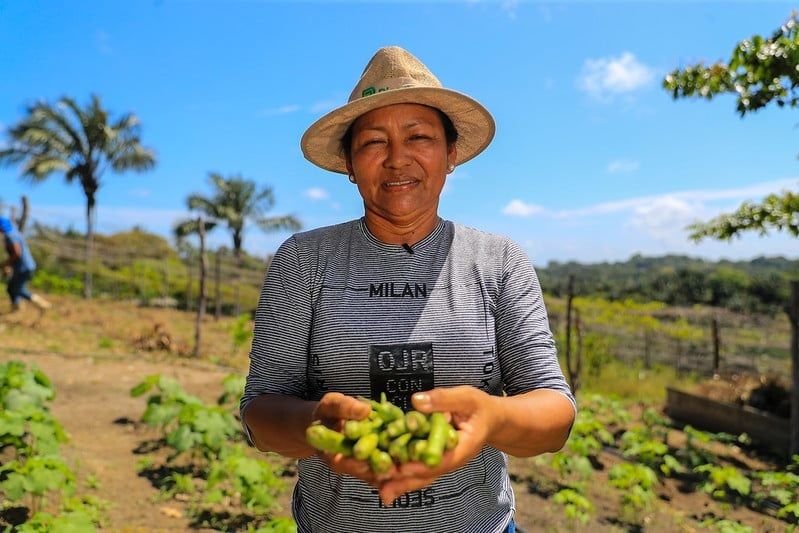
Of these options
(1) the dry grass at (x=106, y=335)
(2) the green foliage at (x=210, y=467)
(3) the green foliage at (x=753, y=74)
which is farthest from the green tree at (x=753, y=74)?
(1) the dry grass at (x=106, y=335)

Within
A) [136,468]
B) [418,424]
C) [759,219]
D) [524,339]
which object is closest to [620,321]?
[759,219]

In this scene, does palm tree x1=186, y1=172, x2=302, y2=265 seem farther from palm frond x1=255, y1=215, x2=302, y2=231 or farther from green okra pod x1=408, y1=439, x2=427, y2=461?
green okra pod x1=408, y1=439, x2=427, y2=461

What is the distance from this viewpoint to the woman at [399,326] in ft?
5.08

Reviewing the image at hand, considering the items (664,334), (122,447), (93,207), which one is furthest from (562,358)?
(93,207)

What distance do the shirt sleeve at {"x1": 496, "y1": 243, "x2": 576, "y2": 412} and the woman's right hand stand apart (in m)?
0.48

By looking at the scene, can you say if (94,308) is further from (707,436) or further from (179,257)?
(707,436)

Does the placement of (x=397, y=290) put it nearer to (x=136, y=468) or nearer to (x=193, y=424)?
(x=193, y=424)

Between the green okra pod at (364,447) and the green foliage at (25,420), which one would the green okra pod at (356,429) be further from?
the green foliage at (25,420)

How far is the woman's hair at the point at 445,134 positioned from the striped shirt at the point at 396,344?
367 mm

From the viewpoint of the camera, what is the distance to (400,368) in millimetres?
1557

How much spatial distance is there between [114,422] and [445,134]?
6.51m

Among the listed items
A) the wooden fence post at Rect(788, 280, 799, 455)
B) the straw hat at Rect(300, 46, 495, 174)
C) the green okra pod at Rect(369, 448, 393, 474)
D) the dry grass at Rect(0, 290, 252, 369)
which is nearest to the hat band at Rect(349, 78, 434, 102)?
the straw hat at Rect(300, 46, 495, 174)

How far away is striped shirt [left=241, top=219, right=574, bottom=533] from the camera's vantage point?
5.09 feet

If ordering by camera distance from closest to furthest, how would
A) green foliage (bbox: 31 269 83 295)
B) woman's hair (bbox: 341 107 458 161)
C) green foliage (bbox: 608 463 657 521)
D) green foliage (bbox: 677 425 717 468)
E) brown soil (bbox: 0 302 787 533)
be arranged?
woman's hair (bbox: 341 107 458 161) < brown soil (bbox: 0 302 787 533) < green foliage (bbox: 608 463 657 521) < green foliage (bbox: 677 425 717 468) < green foliage (bbox: 31 269 83 295)
